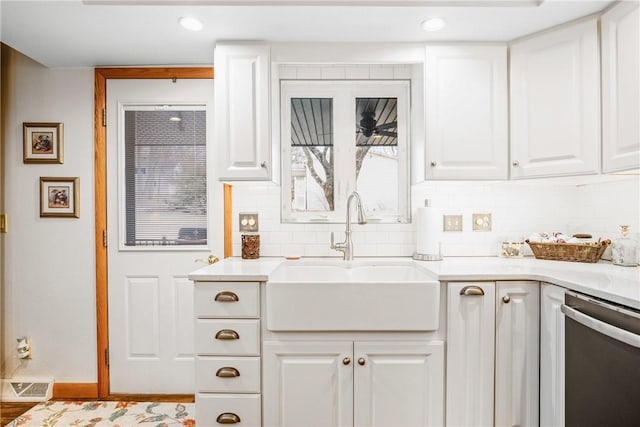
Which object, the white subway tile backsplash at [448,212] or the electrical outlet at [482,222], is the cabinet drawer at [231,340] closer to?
the white subway tile backsplash at [448,212]

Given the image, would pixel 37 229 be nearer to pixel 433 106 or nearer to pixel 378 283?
pixel 378 283

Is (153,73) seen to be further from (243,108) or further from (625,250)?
(625,250)

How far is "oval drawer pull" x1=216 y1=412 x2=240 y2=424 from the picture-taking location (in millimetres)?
1518

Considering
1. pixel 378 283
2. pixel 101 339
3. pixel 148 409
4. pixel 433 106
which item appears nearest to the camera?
pixel 378 283

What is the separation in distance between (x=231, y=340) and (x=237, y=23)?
62.8 inches

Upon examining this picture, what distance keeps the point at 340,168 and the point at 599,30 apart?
4.92 ft

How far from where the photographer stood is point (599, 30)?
5.22ft

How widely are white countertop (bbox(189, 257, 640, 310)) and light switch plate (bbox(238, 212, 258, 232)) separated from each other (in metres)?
0.27

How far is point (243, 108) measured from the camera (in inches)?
72.3

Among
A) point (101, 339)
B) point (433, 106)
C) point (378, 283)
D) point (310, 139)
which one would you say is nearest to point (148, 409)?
point (101, 339)

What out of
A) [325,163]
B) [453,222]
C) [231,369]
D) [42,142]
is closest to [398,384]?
[231,369]

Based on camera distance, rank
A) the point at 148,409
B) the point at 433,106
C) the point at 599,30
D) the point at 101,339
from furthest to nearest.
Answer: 1. the point at 101,339
2. the point at 148,409
3. the point at 433,106
4. the point at 599,30

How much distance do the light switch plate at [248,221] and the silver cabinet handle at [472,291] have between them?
4.28 feet

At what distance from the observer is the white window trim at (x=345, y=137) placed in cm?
218
